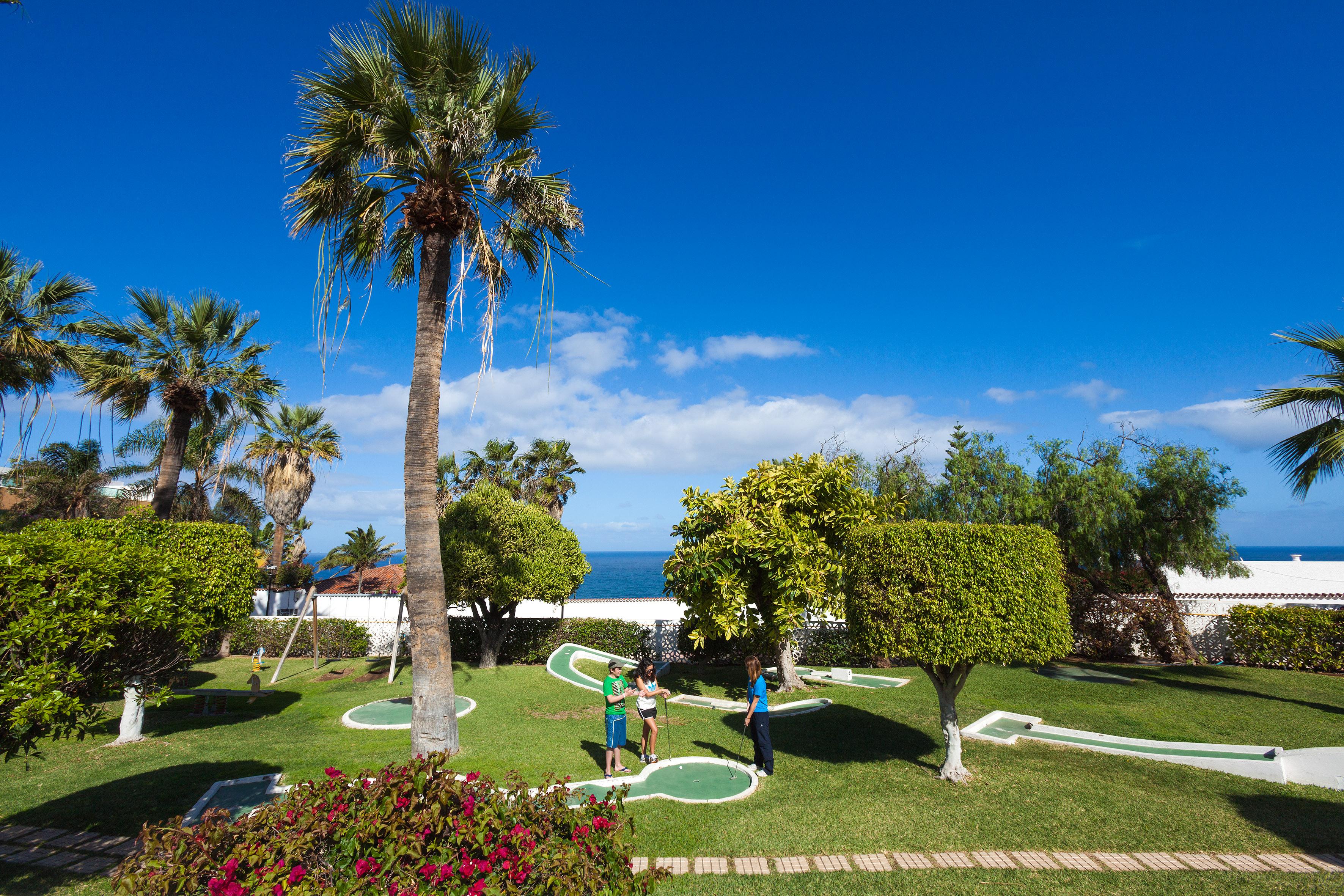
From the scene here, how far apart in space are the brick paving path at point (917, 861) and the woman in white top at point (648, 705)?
3.00 m

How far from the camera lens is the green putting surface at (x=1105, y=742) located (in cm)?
894

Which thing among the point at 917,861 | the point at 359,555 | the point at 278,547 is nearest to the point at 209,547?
the point at 917,861

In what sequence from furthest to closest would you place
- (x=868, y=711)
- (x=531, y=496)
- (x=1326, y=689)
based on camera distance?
(x=531, y=496), (x=1326, y=689), (x=868, y=711)

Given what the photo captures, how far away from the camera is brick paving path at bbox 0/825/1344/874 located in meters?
5.94

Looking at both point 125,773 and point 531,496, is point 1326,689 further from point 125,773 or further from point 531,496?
point 531,496

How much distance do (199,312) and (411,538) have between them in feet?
34.6

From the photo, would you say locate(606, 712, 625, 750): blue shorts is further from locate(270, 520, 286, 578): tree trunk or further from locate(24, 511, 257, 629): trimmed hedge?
locate(270, 520, 286, 578): tree trunk

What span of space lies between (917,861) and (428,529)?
7598 millimetres

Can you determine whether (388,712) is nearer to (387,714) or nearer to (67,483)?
(387,714)

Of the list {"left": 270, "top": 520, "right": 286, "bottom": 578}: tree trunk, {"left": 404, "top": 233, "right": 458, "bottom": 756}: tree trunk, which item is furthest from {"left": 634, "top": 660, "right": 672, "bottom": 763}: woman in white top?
{"left": 270, "top": 520, "right": 286, "bottom": 578}: tree trunk

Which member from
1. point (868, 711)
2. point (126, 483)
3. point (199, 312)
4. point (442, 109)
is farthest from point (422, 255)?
point (126, 483)

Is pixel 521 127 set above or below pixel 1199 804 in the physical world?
above

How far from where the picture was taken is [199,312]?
46.9 ft

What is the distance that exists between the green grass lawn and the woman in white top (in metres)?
0.69
